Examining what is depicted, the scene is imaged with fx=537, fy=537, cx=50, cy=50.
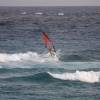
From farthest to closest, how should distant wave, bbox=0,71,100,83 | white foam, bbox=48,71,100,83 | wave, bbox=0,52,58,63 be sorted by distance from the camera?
wave, bbox=0,52,58,63, distant wave, bbox=0,71,100,83, white foam, bbox=48,71,100,83

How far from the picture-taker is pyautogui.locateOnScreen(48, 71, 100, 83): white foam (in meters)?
33.9

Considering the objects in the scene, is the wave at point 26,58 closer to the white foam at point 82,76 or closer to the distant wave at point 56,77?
the distant wave at point 56,77

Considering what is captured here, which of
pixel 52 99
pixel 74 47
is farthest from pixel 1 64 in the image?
pixel 74 47

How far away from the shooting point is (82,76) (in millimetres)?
34875


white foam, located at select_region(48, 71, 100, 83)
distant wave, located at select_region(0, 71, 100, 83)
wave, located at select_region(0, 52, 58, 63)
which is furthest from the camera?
wave, located at select_region(0, 52, 58, 63)

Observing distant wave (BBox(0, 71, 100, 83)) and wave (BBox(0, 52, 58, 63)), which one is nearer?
distant wave (BBox(0, 71, 100, 83))

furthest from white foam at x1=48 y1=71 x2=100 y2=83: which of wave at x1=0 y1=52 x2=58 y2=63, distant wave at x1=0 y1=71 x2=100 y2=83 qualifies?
wave at x1=0 y1=52 x2=58 y2=63

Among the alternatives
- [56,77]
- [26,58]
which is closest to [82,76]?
[56,77]

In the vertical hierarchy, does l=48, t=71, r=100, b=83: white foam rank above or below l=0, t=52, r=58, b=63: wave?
above

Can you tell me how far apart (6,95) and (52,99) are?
272 cm

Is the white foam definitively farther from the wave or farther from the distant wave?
the wave

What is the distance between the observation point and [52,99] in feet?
95.3

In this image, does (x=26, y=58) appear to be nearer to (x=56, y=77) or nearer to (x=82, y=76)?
(x=56, y=77)

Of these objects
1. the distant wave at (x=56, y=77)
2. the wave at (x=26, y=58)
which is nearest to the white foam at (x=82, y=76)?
the distant wave at (x=56, y=77)
